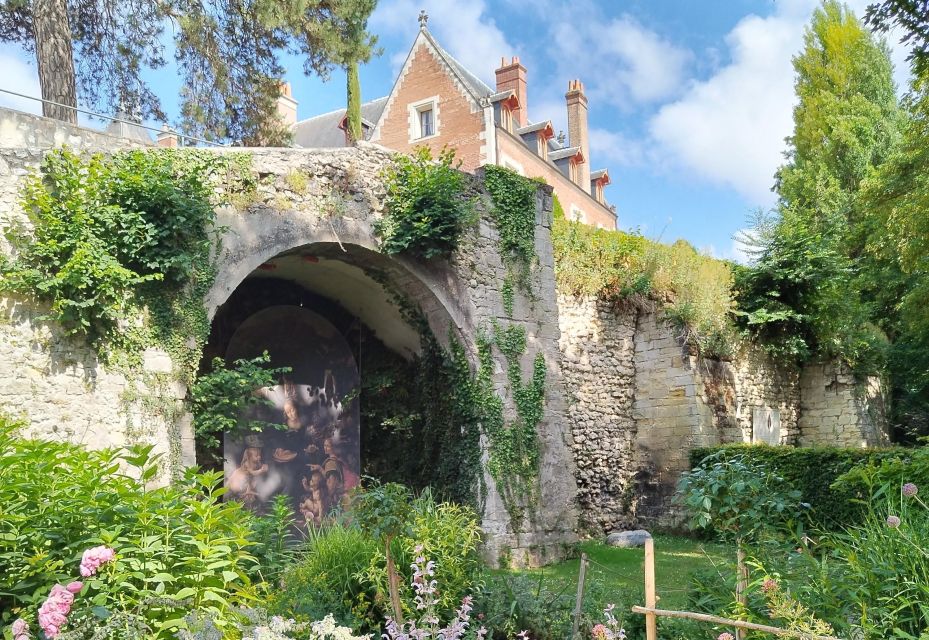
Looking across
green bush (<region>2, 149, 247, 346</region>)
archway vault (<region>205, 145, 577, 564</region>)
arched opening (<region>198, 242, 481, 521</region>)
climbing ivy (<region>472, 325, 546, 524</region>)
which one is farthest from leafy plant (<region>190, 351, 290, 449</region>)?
climbing ivy (<region>472, 325, 546, 524</region>)

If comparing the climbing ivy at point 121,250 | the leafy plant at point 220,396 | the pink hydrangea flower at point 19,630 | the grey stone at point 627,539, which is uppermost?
the climbing ivy at point 121,250

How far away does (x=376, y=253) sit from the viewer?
8.53m

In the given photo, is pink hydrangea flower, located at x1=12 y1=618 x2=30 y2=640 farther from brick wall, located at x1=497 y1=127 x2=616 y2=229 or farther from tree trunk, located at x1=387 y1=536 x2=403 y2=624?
brick wall, located at x1=497 y1=127 x2=616 y2=229

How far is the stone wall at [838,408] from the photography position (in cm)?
1311

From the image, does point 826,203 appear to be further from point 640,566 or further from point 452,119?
point 640,566

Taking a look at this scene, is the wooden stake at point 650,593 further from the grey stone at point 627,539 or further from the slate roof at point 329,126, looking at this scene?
the slate roof at point 329,126

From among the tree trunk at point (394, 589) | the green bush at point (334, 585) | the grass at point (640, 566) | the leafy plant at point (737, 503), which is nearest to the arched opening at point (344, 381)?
Answer: the grass at point (640, 566)

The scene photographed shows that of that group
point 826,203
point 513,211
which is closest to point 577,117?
point 826,203

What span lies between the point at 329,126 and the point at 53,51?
579 inches

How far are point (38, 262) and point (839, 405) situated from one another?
11.9 m

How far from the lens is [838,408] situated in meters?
13.2

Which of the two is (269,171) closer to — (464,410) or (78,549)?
(464,410)

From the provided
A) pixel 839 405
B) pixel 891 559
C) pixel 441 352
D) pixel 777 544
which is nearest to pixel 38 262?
pixel 441 352

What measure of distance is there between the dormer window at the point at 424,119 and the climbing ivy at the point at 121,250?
50.4 ft
